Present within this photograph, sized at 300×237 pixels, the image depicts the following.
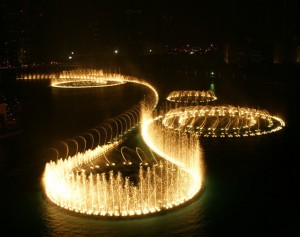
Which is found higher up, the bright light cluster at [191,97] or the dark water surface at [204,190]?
the bright light cluster at [191,97]

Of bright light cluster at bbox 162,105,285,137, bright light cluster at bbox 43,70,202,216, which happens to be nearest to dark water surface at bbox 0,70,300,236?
bright light cluster at bbox 43,70,202,216

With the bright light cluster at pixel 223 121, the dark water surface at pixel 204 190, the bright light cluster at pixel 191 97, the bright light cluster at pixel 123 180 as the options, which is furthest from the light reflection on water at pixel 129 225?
the bright light cluster at pixel 191 97

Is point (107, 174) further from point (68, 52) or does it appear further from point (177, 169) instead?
point (68, 52)

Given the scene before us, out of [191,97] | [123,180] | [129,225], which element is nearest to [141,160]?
[123,180]

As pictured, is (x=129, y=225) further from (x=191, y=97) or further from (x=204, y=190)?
(x=191, y=97)

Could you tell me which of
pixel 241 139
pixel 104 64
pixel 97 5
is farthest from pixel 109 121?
pixel 97 5

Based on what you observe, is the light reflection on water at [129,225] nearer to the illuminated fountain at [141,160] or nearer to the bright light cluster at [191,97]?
the illuminated fountain at [141,160]

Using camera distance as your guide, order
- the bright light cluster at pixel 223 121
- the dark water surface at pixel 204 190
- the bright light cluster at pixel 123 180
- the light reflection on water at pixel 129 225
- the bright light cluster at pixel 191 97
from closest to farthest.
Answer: the light reflection on water at pixel 129 225 < the dark water surface at pixel 204 190 < the bright light cluster at pixel 123 180 < the bright light cluster at pixel 223 121 < the bright light cluster at pixel 191 97
